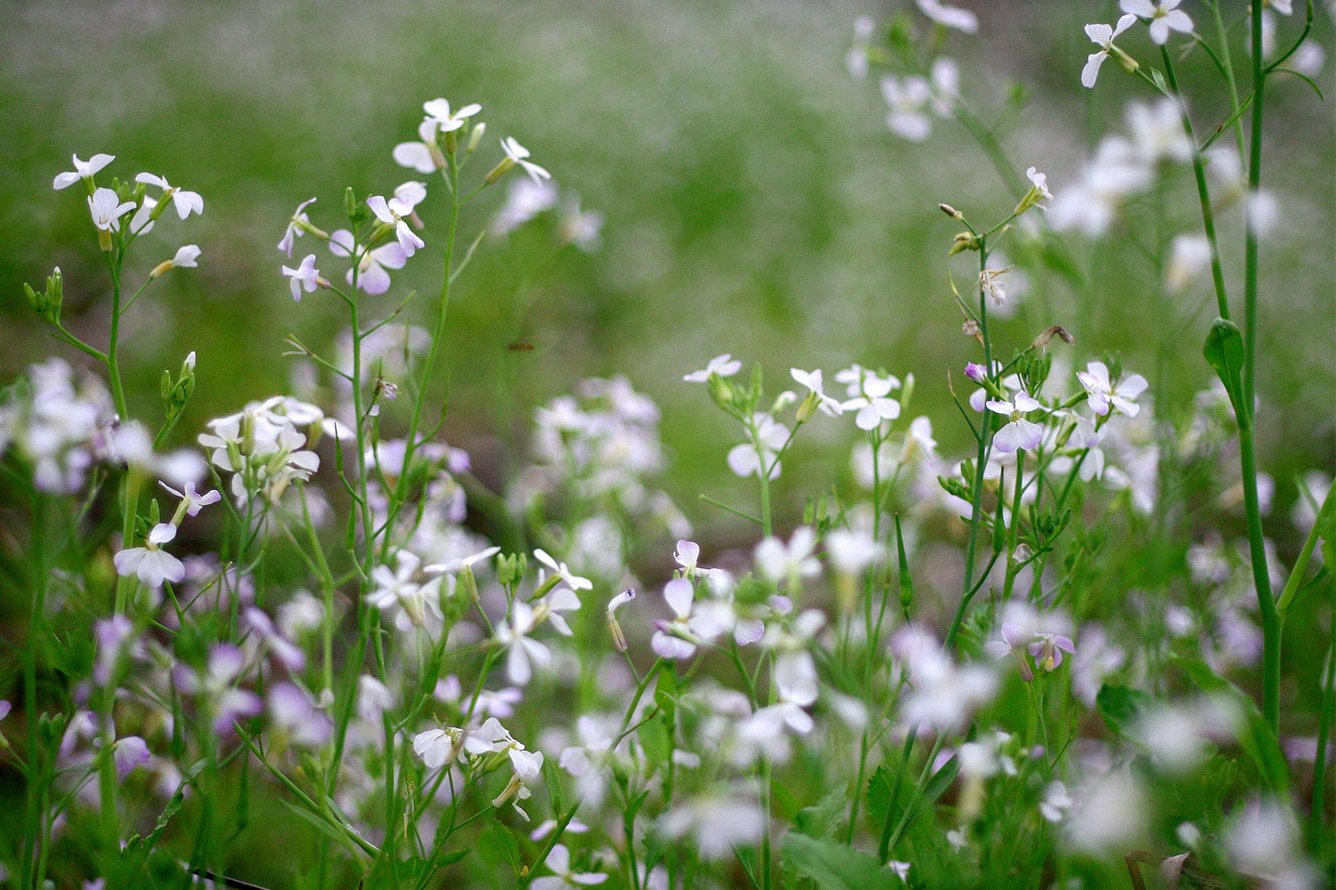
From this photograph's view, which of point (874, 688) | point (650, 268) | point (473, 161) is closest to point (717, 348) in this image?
point (650, 268)

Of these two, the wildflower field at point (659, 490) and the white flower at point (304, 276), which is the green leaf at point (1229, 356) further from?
the white flower at point (304, 276)

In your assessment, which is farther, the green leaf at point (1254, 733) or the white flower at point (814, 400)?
the white flower at point (814, 400)

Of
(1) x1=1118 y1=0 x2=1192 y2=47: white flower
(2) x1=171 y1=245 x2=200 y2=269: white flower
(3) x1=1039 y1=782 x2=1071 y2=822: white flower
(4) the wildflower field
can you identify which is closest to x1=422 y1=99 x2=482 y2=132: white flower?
(4) the wildflower field

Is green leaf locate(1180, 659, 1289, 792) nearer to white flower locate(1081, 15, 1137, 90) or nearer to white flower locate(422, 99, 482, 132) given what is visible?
white flower locate(1081, 15, 1137, 90)

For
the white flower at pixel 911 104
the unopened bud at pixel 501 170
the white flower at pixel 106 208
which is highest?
the white flower at pixel 911 104

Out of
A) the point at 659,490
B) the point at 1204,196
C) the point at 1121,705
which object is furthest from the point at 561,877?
the point at 659,490

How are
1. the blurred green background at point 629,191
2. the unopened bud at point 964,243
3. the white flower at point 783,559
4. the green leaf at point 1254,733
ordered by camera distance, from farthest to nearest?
the blurred green background at point 629,191
the unopened bud at point 964,243
the green leaf at point 1254,733
the white flower at point 783,559

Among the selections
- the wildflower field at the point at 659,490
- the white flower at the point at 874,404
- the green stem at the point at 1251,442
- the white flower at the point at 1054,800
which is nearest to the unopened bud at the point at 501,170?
the wildflower field at the point at 659,490
